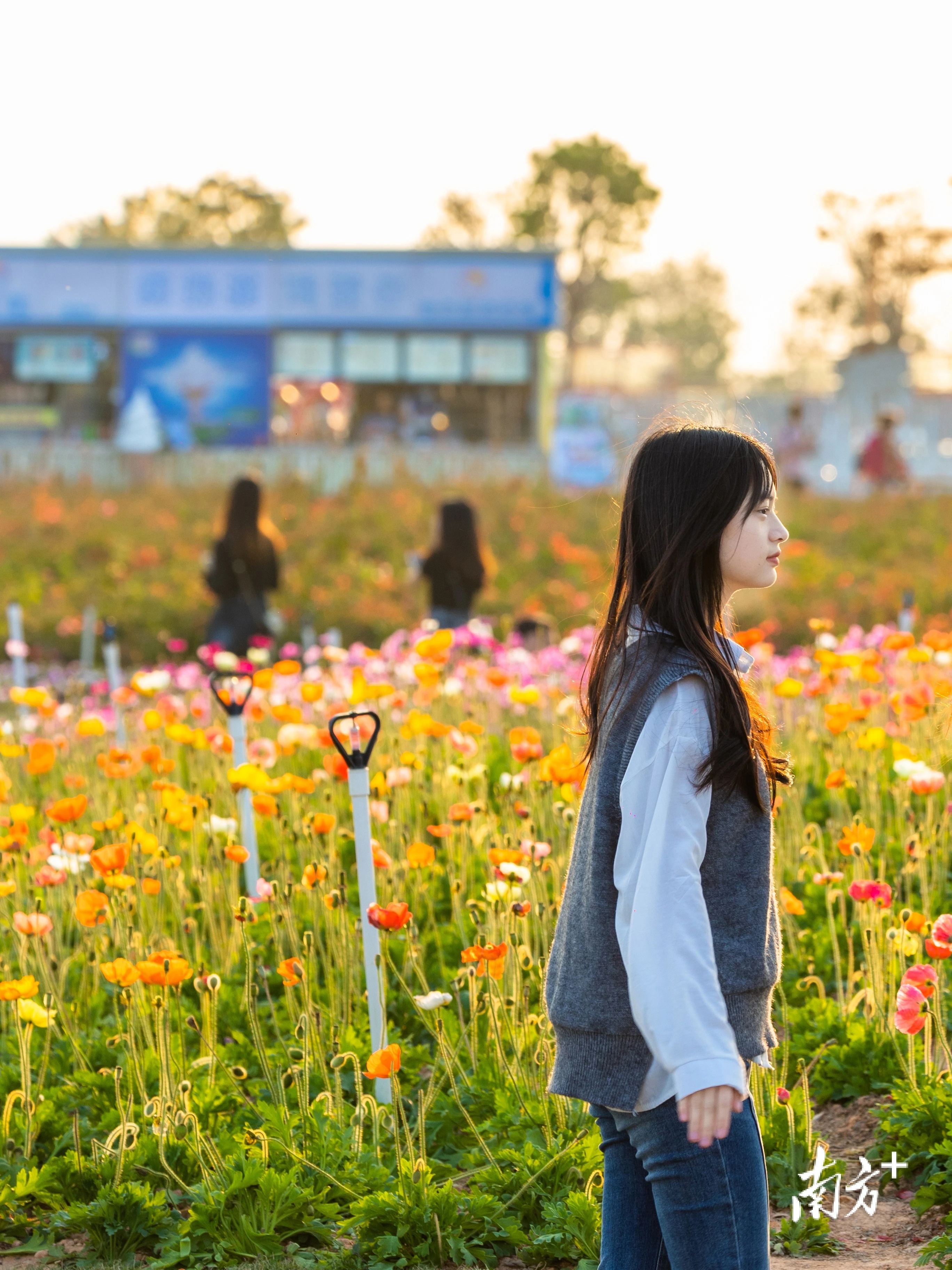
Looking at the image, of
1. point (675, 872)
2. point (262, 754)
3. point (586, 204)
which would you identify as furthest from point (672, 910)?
point (586, 204)

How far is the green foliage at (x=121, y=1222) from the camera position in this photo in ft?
9.75

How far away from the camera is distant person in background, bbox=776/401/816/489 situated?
17.9 metres

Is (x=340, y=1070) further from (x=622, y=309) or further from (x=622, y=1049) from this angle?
(x=622, y=309)

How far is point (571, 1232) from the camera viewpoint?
2.83 metres

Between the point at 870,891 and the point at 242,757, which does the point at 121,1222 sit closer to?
the point at 242,757

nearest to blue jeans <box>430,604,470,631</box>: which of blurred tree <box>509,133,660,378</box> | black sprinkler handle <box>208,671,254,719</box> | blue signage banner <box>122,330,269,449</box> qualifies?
black sprinkler handle <box>208,671,254,719</box>

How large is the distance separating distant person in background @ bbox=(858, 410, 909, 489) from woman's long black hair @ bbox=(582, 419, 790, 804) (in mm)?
16763

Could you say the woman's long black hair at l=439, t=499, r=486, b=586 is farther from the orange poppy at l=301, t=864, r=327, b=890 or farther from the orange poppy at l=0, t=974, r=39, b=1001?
the orange poppy at l=0, t=974, r=39, b=1001

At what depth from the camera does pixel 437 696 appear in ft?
19.8

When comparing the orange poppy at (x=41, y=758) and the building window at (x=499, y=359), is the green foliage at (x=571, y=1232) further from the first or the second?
the building window at (x=499, y=359)

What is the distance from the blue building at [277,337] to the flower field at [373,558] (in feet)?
22.7

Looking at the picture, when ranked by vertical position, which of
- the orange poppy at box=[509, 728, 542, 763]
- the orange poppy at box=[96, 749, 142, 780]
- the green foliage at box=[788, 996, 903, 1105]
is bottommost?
the green foliage at box=[788, 996, 903, 1105]

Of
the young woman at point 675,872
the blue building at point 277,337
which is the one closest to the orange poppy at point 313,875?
the young woman at point 675,872

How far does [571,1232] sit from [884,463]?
1650 centimetres
